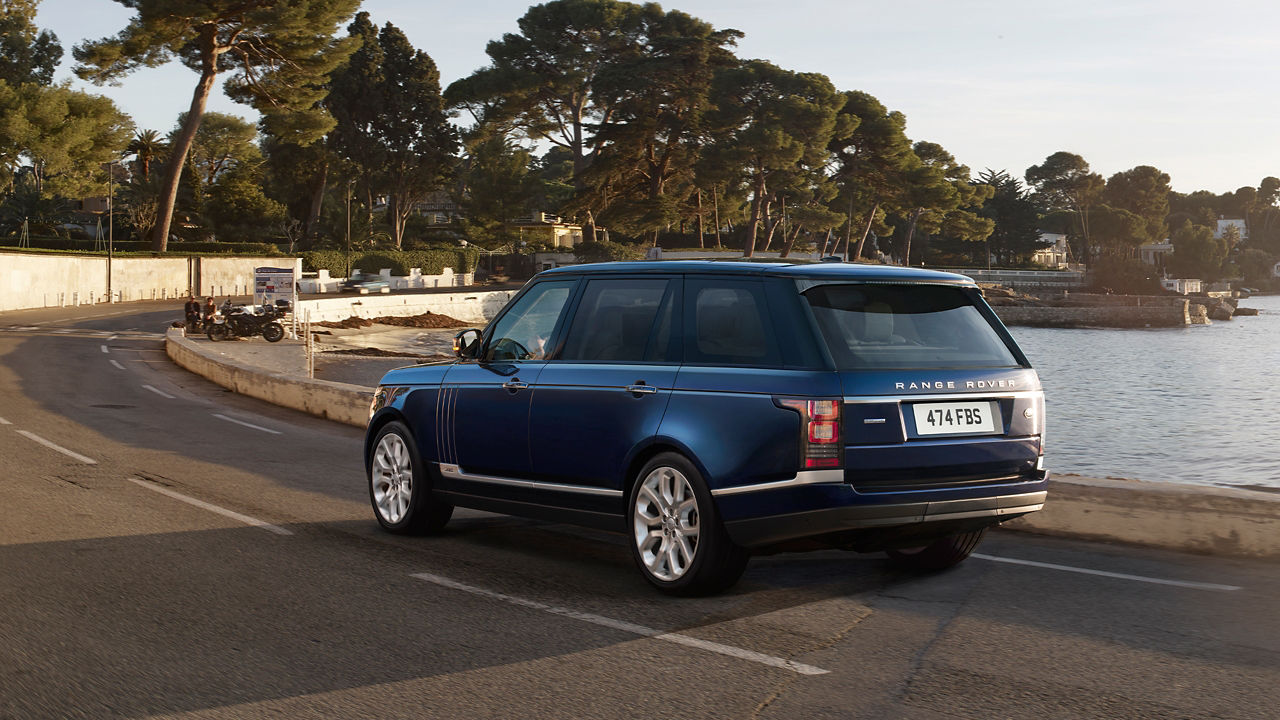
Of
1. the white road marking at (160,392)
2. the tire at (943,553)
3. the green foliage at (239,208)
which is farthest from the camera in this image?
the green foliage at (239,208)

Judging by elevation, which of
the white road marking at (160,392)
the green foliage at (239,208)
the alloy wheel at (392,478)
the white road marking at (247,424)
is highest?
the green foliage at (239,208)

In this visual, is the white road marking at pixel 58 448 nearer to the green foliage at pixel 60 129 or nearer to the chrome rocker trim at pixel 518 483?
the chrome rocker trim at pixel 518 483

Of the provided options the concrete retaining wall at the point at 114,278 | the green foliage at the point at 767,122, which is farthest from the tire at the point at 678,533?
the green foliage at the point at 767,122

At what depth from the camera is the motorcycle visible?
3630 cm

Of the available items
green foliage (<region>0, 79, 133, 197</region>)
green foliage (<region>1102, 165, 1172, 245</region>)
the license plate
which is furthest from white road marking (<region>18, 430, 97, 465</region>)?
green foliage (<region>1102, 165, 1172, 245</region>)

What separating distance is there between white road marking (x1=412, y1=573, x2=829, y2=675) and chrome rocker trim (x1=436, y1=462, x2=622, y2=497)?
2.55 feet

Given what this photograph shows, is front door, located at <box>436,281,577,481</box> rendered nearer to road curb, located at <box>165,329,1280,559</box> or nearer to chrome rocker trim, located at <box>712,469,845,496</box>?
chrome rocker trim, located at <box>712,469,845,496</box>

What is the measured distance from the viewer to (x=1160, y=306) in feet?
391

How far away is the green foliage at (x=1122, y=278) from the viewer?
446 feet

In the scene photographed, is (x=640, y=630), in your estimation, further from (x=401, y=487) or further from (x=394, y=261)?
(x=394, y=261)

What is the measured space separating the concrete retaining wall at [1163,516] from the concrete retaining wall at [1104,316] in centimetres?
11137

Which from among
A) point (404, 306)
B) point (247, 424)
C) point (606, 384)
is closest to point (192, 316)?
point (404, 306)

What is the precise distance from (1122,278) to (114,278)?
10932 cm

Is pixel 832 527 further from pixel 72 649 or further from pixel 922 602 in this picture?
pixel 72 649
